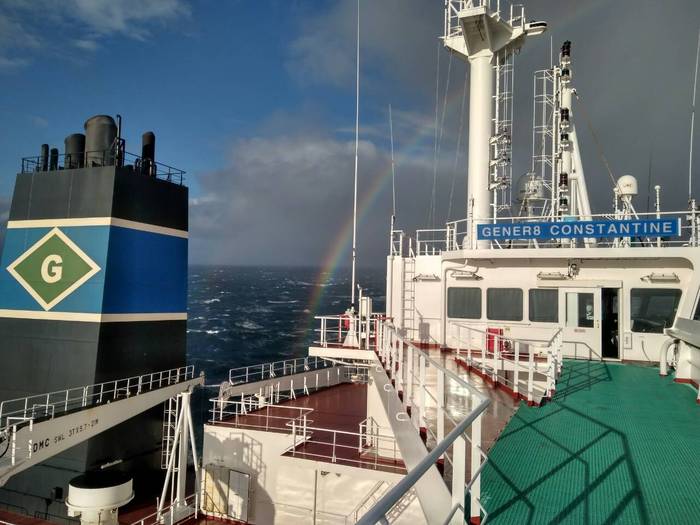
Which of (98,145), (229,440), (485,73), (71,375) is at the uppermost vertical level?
(485,73)

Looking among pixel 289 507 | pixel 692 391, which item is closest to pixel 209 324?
pixel 289 507

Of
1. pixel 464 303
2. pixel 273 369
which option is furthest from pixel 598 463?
pixel 273 369

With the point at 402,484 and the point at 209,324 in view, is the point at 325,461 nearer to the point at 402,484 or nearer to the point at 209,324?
the point at 402,484

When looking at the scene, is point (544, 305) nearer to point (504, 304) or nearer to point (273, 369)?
point (504, 304)

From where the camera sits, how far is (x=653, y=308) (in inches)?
588

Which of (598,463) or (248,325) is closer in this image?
(598,463)

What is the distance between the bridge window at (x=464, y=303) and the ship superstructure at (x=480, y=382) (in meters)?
0.05

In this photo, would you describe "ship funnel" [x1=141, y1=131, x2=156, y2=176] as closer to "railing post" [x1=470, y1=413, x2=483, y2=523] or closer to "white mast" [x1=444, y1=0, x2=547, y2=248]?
"white mast" [x1=444, y1=0, x2=547, y2=248]

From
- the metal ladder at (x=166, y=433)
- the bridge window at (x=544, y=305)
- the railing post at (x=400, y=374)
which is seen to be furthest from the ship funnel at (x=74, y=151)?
the bridge window at (x=544, y=305)

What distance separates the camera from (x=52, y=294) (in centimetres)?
1563

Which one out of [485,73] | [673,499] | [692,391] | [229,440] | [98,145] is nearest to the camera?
[673,499]

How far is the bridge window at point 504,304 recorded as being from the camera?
16172 millimetres

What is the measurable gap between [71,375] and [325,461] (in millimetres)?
8410

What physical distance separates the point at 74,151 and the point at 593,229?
1703 cm
